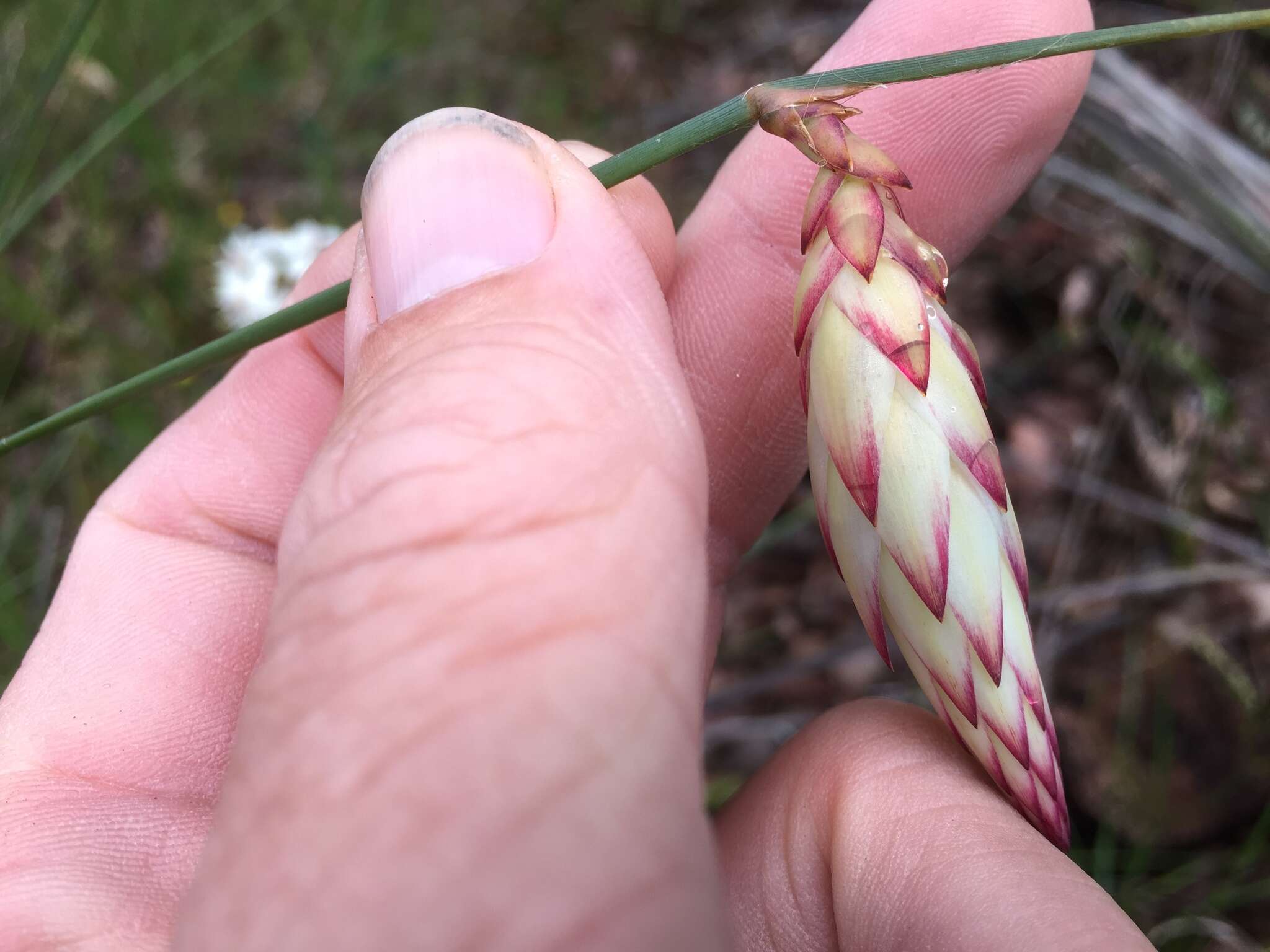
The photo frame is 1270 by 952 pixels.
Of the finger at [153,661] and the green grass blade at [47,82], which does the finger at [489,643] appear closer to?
the finger at [153,661]

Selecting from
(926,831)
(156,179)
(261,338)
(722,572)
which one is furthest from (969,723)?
(156,179)

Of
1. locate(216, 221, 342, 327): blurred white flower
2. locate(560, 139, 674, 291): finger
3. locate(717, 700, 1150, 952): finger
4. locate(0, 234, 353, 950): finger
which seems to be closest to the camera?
locate(717, 700, 1150, 952): finger

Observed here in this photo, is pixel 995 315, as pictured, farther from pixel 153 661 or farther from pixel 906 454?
pixel 153 661

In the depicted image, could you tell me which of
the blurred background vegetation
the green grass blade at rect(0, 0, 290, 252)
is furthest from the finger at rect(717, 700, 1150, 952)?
the green grass blade at rect(0, 0, 290, 252)

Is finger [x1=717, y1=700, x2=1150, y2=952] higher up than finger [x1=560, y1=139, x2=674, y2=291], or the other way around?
finger [x1=560, y1=139, x2=674, y2=291]

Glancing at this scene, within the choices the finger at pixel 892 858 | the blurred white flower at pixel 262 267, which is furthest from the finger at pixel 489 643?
the blurred white flower at pixel 262 267

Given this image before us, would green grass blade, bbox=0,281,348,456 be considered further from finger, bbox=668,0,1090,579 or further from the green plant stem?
finger, bbox=668,0,1090,579
